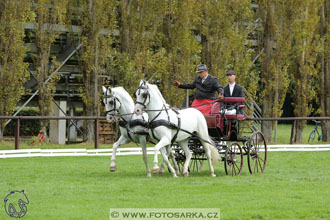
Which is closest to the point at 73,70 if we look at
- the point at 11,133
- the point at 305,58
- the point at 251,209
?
the point at 11,133

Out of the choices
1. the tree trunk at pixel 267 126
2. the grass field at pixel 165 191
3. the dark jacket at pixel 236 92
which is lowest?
the grass field at pixel 165 191

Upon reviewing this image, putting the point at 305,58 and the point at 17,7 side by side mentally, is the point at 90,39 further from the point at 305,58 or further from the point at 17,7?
the point at 305,58

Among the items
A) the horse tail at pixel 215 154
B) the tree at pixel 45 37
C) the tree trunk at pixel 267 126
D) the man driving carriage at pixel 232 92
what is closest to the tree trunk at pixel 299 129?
the tree trunk at pixel 267 126

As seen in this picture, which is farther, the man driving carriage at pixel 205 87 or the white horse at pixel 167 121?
the man driving carriage at pixel 205 87

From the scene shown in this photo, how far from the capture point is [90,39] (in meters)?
24.3

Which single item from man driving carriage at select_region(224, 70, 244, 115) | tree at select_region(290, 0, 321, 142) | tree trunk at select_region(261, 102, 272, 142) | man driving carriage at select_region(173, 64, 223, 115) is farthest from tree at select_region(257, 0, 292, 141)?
man driving carriage at select_region(173, 64, 223, 115)

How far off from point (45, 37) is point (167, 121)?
12.4 m

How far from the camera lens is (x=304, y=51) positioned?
92.7 feet

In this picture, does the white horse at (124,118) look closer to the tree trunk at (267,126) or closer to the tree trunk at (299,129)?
the tree trunk at (267,126)

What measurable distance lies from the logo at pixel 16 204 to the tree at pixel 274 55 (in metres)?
18.8

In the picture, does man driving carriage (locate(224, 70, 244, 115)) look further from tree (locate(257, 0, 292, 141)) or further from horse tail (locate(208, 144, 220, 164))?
tree (locate(257, 0, 292, 141))

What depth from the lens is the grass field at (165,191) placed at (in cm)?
874

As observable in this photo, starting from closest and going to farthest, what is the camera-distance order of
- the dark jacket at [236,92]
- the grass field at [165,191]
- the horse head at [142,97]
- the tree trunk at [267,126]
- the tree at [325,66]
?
the grass field at [165,191] → the horse head at [142,97] → the dark jacket at [236,92] → the tree trunk at [267,126] → the tree at [325,66]

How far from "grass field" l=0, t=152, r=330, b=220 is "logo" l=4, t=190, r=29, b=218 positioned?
10 centimetres
